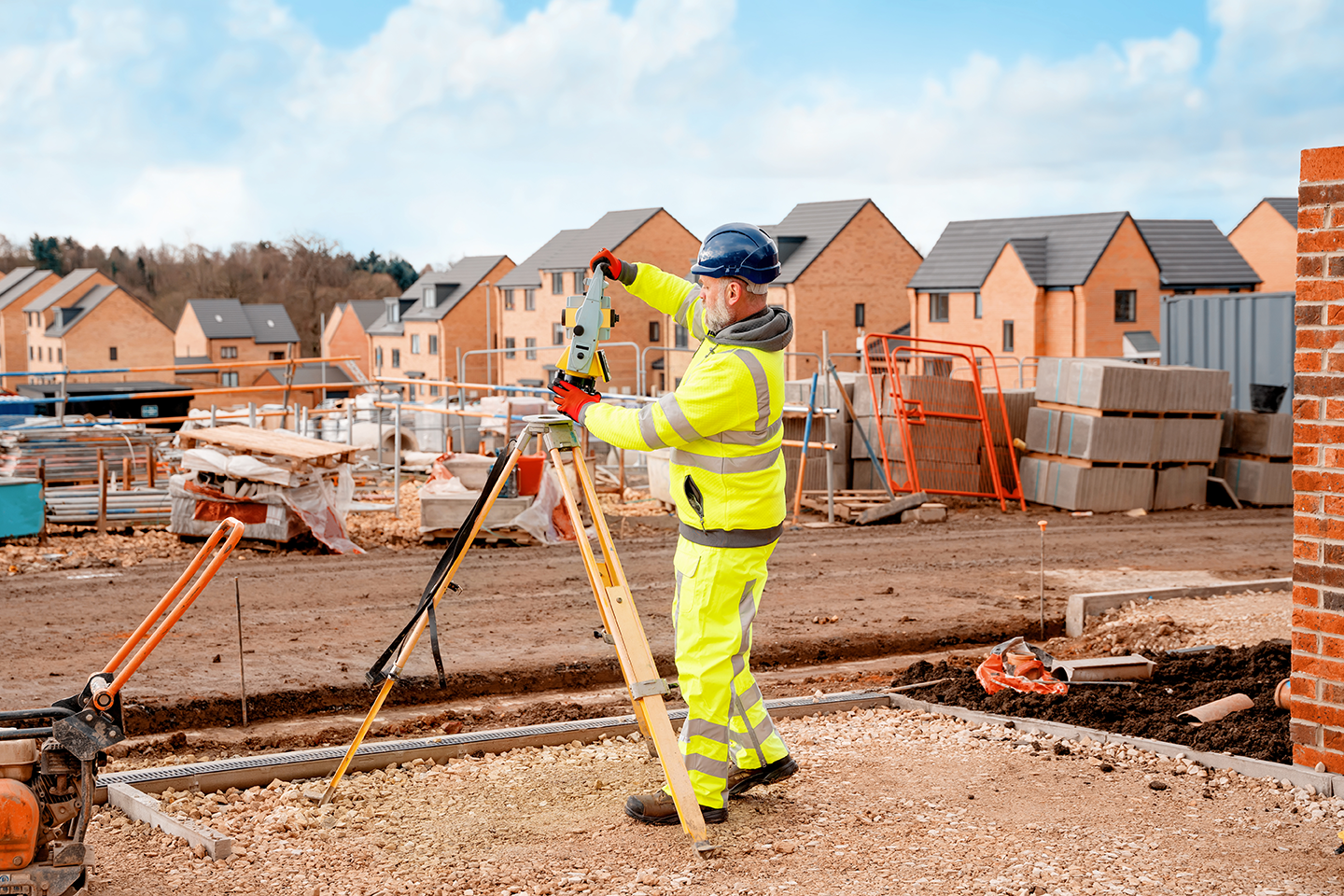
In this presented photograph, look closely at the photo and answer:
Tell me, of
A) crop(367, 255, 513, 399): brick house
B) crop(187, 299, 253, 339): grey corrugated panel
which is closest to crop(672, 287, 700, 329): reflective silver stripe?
crop(367, 255, 513, 399): brick house

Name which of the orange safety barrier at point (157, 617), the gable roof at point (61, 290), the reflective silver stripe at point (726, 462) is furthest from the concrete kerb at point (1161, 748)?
the gable roof at point (61, 290)

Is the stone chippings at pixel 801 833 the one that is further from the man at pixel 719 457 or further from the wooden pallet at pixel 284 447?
the wooden pallet at pixel 284 447

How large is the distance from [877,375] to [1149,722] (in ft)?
39.6

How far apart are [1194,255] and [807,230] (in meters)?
15.4

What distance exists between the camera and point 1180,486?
17906 millimetres

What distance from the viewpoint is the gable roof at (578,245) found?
55.9m

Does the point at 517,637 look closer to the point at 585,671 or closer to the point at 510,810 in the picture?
the point at 585,671

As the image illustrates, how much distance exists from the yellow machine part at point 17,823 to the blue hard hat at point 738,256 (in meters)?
2.83

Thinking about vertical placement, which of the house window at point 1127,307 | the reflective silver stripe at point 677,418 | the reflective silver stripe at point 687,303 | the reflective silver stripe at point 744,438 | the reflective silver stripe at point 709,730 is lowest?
the reflective silver stripe at point 709,730

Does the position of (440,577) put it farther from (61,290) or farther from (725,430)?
(61,290)

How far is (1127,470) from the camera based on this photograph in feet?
56.9

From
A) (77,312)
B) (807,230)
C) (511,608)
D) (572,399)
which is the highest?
(807,230)

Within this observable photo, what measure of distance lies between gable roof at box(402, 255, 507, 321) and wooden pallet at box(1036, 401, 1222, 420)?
50.8 meters

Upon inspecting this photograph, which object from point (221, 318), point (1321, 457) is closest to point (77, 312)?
point (221, 318)
